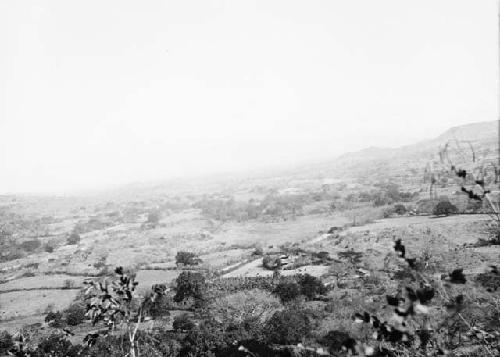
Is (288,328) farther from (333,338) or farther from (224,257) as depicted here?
(224,257)

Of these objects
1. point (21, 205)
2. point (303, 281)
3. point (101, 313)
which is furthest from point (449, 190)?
point (21, 205)

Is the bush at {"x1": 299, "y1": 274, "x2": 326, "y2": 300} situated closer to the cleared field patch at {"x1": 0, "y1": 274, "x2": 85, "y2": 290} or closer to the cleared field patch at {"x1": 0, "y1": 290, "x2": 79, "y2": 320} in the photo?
the cleared field patch at {"x1": 0, "y1": 290, "x2": 79, "y2": 320}

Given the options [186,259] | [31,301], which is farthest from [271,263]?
[31,301]

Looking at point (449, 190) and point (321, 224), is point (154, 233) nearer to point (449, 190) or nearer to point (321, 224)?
point (321, 224)

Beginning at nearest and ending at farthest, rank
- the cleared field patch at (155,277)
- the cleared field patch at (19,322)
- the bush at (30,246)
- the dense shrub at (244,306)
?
the dense shrub at (244,306) → the cleared field patch at (19,322) → the cleared field patch at (155,277) → the bush at (30,246)

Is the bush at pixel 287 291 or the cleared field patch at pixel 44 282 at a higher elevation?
the bush at pixel 287 291

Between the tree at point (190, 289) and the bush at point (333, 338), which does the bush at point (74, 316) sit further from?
the bush at point (333, 338)

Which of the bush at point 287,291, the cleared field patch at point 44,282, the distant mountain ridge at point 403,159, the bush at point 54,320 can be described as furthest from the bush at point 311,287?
the distant mountain ridge at point 403,159
